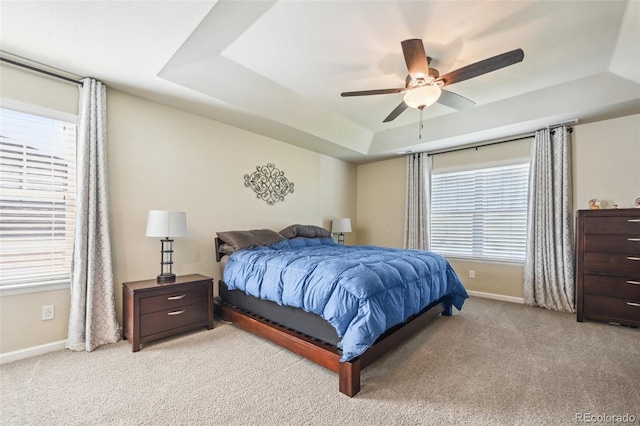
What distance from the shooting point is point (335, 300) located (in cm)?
204

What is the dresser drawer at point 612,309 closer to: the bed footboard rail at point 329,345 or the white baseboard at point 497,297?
the white baseboard at point 497,297

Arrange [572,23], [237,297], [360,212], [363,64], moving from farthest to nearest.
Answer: [360,212] < [237,297] < [363,64] < [572,23]

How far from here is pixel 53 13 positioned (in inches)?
71.6

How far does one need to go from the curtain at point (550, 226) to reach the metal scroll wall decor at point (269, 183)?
3.64 m

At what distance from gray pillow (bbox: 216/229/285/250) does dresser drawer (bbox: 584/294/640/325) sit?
3.84 m

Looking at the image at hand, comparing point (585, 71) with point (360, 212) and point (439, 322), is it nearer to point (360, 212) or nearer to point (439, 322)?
point (439, 322)

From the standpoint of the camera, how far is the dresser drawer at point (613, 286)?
119 inches

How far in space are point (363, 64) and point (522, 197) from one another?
10.5ft

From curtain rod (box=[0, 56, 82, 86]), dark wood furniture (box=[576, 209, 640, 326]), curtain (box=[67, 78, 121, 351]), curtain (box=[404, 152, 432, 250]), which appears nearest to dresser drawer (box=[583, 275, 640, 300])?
dark wood furniture (box=[576, 209, 640, 326])

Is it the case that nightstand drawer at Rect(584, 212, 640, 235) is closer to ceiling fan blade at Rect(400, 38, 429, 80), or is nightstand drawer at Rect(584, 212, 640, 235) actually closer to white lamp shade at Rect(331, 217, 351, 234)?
ceiling fan blade at Rect(400, 38, 429, 80)

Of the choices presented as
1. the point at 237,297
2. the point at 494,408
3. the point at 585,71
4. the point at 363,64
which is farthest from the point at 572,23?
the point at 237,297

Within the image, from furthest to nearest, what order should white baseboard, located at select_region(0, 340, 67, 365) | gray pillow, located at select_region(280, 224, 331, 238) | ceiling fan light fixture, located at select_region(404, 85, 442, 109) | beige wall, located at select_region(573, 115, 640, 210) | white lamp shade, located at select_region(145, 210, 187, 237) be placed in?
gray pillow, located at select_region(280, 224, 331, 238) → beige wall, located at select_region(573, 115, 640, 210) → white lamp shade, located at select_region(145, 210, 187, 237) → ceiling fan light fixture, located at select_region(404, 85, 442, 109) → white baseboard, located at select_region(0, 340, 67, 365)

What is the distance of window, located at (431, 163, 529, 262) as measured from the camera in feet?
13.8

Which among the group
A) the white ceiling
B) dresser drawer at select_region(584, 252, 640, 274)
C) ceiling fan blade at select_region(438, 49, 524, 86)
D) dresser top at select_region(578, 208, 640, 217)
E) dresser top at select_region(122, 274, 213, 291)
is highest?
the white ceiling
